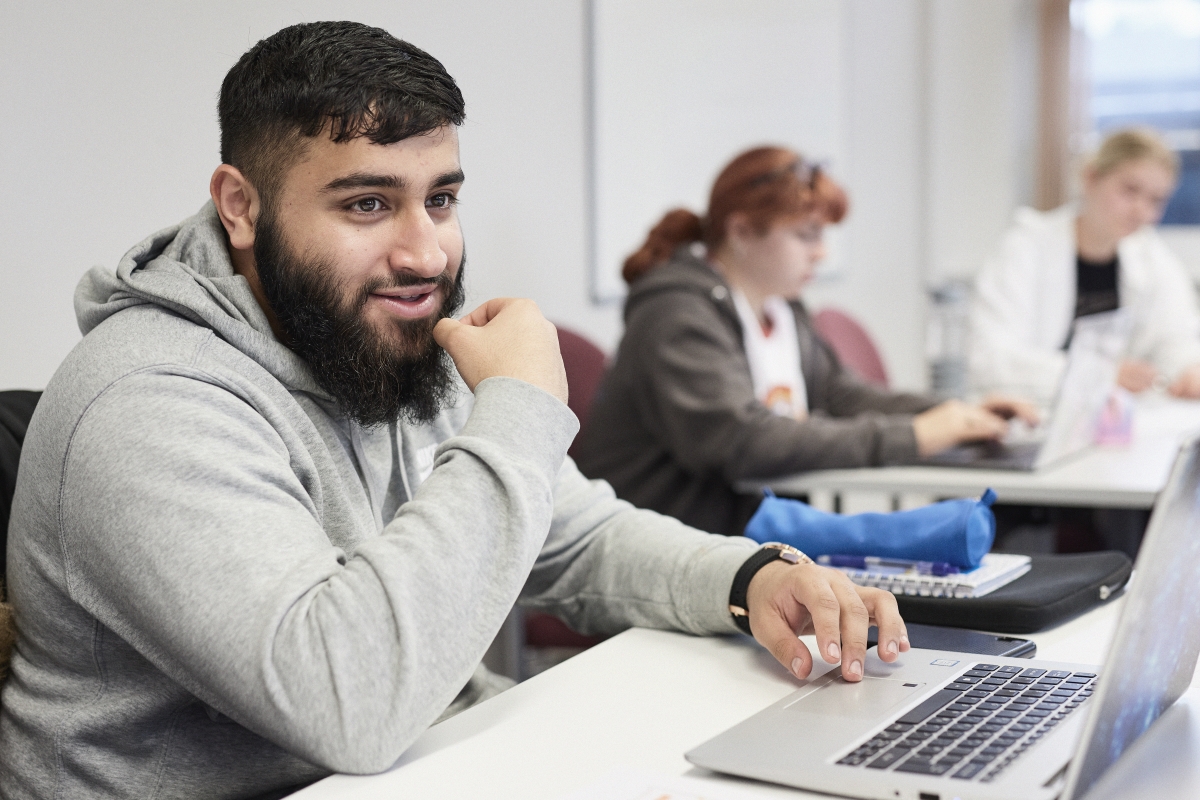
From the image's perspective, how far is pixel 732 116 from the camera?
135 inches

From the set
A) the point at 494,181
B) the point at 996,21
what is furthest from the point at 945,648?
the point at 996,21

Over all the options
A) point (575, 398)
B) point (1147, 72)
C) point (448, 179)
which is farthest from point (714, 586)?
point (1147, 72)

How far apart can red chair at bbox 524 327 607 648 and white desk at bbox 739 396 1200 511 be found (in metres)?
0.34

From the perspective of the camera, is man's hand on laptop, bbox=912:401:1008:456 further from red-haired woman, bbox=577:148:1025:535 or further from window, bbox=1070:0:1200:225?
window, bbox=1070:0:1200:225

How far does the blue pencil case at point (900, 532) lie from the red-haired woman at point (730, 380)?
32.9 inches

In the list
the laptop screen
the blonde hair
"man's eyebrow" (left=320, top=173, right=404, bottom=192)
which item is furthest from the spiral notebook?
the blonde hair

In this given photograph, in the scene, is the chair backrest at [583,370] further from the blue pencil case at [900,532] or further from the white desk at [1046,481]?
the blue pencil case at [900,532]

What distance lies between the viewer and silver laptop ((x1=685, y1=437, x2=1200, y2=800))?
2.51 feet

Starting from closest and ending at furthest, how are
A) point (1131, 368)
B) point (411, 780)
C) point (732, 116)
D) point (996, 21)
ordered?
point (411, 780)
point (1131, 368)
point (732, 116)
point (996, 21)

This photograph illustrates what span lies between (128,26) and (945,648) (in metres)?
1.20

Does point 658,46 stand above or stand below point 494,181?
above

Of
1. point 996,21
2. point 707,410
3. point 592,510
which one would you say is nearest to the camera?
point 592,510

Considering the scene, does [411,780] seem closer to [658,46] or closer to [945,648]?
[945,648]

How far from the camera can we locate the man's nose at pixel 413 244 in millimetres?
1156
